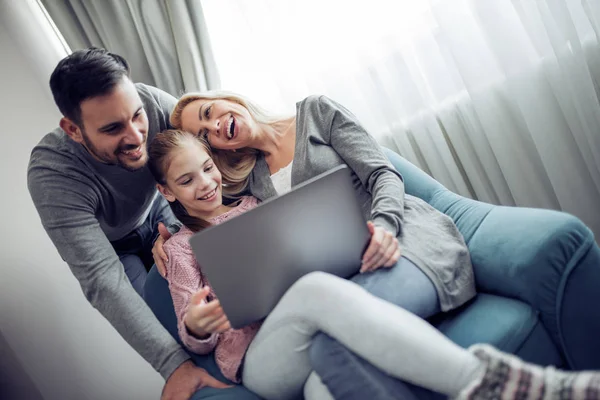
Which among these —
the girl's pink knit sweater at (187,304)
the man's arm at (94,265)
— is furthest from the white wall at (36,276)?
the girl's pink knit sweater at (187,304)

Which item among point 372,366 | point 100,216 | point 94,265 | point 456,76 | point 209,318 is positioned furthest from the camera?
point 456,76

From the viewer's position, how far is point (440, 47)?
169cm

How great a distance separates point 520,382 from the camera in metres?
0.75

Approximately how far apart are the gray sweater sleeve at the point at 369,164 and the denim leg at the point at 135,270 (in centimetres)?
76

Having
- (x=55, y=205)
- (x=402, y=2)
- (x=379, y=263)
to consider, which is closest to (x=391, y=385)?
(x=379, y=263)

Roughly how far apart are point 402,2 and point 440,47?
0.20m

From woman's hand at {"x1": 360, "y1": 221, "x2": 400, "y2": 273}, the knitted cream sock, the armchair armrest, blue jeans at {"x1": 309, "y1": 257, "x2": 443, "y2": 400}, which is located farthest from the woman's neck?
the knitted cream sock

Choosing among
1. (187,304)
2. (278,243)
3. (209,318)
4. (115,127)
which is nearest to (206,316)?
(209,318)

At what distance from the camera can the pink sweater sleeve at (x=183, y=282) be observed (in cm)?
120

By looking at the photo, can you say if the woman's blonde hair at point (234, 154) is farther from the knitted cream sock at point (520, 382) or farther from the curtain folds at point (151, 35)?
the knitted cream sock at point (520, 382)

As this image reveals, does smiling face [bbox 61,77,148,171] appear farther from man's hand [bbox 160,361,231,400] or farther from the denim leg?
man's hand [bbox 160,361,231,400]

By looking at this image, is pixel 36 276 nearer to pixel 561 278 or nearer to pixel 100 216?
pixel 100 216

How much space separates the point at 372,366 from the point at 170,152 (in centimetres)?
83

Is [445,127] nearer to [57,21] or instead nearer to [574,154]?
[574,154]
